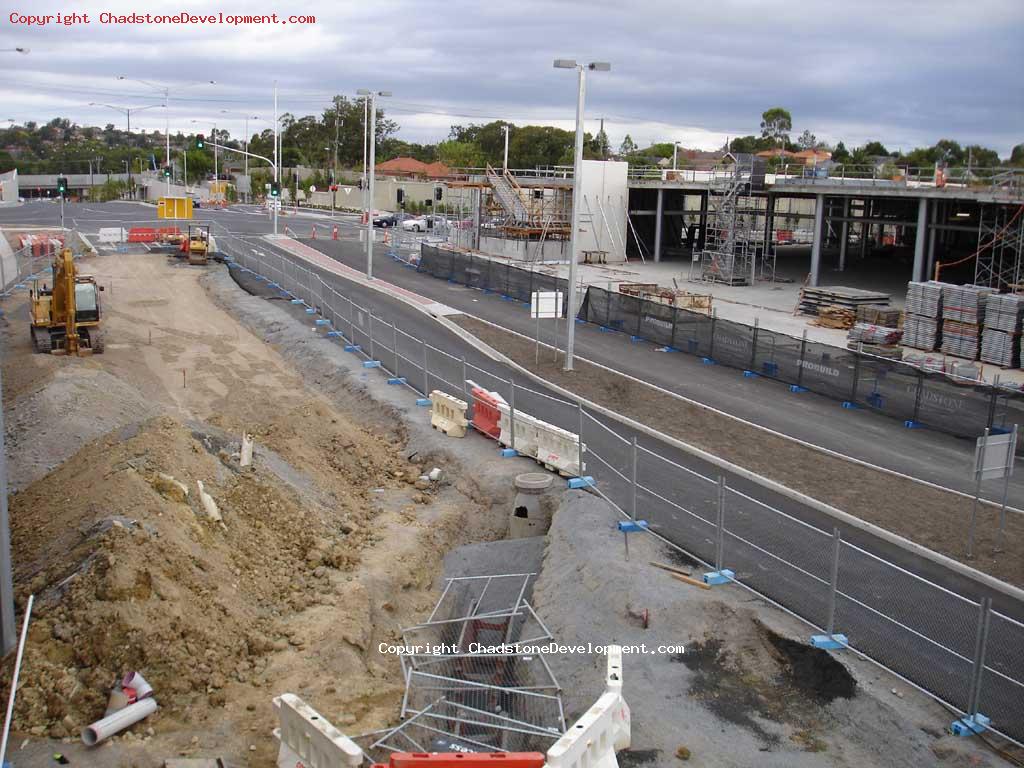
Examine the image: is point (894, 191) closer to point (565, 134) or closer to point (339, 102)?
point (565, 134)

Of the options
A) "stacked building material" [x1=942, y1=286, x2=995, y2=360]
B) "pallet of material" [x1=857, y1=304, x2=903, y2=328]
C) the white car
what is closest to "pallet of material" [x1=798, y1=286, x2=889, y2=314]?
"pallet of material" [x1=857, y1=304, x2=903, y2=328]

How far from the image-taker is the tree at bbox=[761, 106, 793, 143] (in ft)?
568

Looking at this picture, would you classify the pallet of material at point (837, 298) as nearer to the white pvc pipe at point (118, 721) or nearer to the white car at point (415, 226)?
the white pvc pipe at point (118, 721)

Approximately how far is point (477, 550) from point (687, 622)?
5.12 metres

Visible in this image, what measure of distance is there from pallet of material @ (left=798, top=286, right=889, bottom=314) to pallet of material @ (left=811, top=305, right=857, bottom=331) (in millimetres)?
315

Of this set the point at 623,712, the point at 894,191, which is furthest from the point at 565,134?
the point at 623,712

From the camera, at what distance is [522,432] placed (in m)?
21.3

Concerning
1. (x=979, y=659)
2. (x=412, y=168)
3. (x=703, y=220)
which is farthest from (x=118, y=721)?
(x=412, y=168)

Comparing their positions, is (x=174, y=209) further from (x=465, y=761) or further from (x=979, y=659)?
(x=979, y=659)

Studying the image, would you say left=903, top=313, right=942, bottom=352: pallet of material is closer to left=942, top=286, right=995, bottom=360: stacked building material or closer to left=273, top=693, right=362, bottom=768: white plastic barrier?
left=942, top=286, right=995, bottom=360: stacked building material

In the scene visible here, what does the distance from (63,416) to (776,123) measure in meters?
169

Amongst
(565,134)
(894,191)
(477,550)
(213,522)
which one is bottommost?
(477,550)

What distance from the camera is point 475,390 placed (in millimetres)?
23828

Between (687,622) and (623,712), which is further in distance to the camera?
(687,622)
